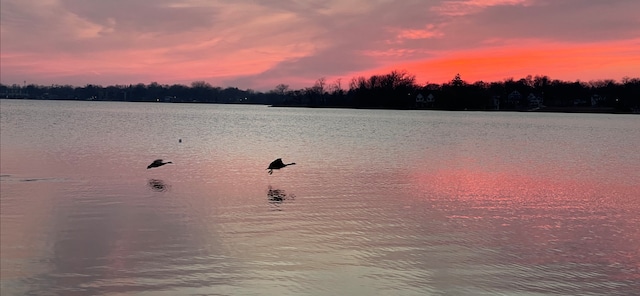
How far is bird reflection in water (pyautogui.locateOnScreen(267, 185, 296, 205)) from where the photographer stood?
15946 millimetres

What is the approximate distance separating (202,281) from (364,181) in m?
12.5

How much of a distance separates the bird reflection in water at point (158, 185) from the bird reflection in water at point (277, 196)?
11.4 feet

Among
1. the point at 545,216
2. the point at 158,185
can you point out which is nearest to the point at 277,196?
the point at 158,185

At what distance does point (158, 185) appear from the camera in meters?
18.7

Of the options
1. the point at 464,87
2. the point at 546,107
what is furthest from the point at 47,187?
the point at 546,107

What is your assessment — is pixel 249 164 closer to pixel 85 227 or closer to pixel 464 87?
pixel 85 227

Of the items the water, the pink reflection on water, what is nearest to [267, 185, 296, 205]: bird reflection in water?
the water

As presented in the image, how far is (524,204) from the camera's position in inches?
653

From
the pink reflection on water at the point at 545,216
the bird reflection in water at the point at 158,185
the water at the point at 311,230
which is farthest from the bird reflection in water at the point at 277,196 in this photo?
the pink reflection on water at the point at 545,216

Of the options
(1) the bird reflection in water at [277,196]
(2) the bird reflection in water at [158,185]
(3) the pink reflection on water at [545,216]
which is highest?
(2) the bird reflection in water at [158,185]

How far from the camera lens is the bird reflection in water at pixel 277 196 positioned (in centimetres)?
1595

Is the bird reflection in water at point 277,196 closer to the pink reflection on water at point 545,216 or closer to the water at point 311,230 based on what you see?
the water at point 311,230

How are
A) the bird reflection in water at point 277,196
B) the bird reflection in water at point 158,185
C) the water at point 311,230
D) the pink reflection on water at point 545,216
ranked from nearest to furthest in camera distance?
the water at point 311,230 → the pink reflection on water at point 545,216 → the bird reflection in water at point 277,196 → the bird reflection in water at point 158,185

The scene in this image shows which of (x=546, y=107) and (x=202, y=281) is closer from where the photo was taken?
(x=202, y=281)
